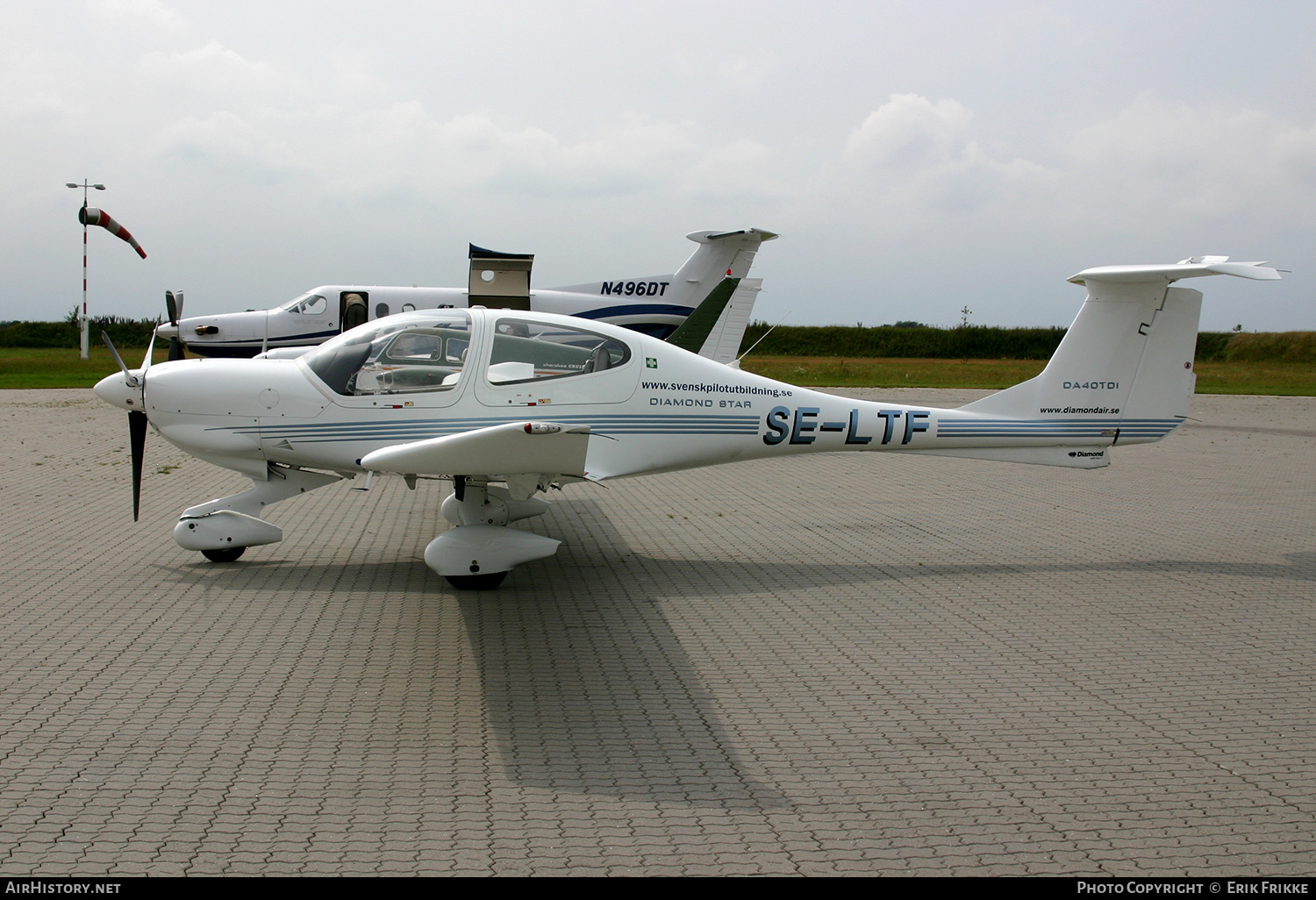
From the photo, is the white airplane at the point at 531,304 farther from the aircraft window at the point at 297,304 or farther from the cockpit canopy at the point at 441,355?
the cockpit canopy at the point at 441,355

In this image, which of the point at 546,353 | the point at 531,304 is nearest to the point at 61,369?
the point at 531,304

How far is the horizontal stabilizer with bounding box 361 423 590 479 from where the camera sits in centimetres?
504

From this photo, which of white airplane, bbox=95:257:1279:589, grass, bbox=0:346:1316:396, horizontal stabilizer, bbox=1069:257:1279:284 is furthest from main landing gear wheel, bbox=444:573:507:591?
grass, bbox=0:346:1316:396

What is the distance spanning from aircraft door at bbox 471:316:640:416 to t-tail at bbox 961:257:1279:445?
328 cm

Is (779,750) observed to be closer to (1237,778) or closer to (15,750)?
(1237,778)

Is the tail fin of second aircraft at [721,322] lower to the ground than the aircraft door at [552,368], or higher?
higher

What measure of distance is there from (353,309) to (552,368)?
1294cm

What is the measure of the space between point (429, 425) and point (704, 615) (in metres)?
2.58

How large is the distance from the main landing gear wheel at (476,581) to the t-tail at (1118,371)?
446cm

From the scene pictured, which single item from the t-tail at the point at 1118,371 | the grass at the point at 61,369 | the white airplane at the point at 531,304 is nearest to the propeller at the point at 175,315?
the white airplane at the point at 531,304

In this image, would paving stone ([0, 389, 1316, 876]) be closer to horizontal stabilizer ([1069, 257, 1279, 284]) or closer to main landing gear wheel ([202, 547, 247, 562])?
main landing gear wheel ([202, 547, 247, 562])

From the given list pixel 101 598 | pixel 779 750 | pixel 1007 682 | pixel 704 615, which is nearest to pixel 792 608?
pixel 704 615

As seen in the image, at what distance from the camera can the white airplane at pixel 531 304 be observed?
59.7ft

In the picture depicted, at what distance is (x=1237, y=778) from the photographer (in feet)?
13.1
